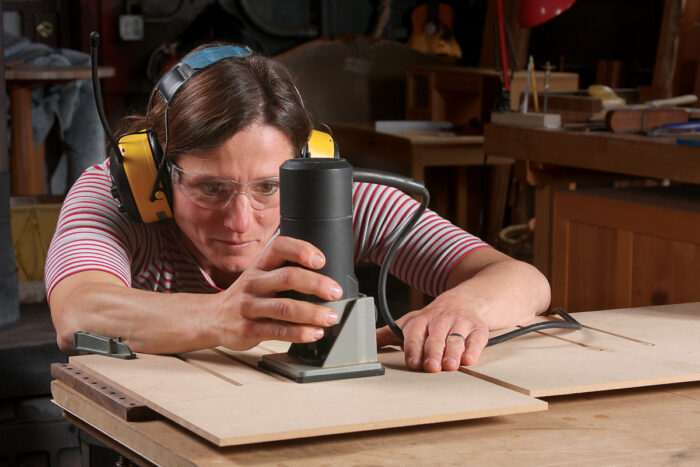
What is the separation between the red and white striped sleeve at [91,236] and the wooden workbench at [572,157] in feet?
4.20

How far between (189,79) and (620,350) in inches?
27.4

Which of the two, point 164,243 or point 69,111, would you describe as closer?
point 164,243

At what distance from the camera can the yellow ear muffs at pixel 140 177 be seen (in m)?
1.41

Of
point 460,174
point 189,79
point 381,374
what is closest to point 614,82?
point 460,174

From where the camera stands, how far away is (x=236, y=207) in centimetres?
136

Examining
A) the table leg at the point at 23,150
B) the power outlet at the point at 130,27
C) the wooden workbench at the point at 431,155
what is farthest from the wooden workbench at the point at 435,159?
the power outlet at the point at 130,27

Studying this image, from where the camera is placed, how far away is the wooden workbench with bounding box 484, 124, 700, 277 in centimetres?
225

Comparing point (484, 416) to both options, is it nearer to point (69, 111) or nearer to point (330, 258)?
point (330, 258)

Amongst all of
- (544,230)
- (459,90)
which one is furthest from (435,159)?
(544,230)

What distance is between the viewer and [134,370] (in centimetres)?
106

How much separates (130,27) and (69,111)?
0.84 meters

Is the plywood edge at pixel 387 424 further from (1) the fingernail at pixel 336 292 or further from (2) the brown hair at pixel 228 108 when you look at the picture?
(2) the brown hair at pixel 228 108

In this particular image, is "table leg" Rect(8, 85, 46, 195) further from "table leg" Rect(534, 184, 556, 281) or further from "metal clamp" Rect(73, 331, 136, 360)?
"metal clamp" Rect(73, 331, 136, 360)

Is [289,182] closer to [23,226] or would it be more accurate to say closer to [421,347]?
[421,347]
